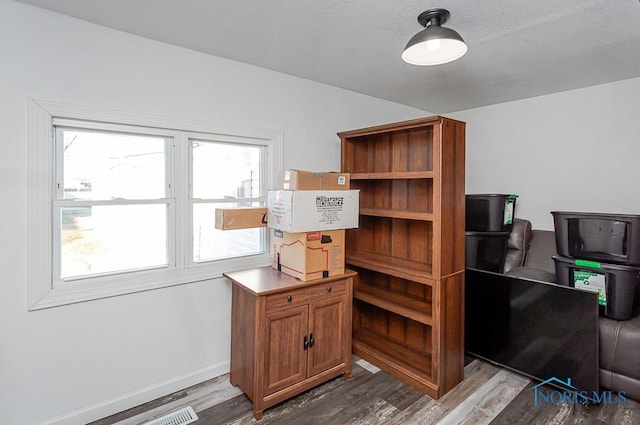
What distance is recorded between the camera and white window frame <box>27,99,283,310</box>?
1855 mm

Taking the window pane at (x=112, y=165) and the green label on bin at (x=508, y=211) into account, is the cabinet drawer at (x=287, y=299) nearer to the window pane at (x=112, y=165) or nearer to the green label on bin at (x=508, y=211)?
the window pane at (x=112, y=165)

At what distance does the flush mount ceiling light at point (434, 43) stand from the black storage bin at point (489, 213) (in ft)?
4.37

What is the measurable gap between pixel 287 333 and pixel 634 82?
11.8 feet

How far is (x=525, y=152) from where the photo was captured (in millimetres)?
3572

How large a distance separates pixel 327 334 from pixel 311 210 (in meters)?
0.94

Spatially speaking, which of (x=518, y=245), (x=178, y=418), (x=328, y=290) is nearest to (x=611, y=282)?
(x=518, y=245)

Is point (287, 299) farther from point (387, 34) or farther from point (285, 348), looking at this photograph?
point (387, 34)

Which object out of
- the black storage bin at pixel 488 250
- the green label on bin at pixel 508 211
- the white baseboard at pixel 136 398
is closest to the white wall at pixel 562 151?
the green label on bin at pixel 508 211

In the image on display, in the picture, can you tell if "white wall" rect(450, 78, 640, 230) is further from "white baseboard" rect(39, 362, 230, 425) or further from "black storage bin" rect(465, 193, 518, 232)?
"white baseboard" rect(39, 362, 230, 425)

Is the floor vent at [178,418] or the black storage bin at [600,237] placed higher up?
the black storage bin at [600,237]

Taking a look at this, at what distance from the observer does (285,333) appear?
2.22 meters

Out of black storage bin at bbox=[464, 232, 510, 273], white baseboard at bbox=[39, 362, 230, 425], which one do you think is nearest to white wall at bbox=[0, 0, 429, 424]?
white baseboard at bbox=[39, 362, 230, 425]

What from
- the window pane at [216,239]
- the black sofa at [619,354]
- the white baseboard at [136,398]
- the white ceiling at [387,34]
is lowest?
the white baseboard at [136,398]

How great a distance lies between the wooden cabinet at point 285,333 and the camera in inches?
83.4
